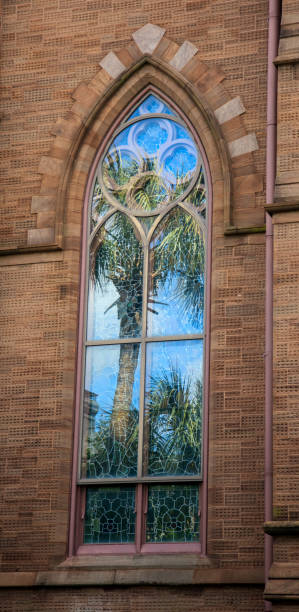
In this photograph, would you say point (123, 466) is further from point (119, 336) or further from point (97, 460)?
point (119, 336)

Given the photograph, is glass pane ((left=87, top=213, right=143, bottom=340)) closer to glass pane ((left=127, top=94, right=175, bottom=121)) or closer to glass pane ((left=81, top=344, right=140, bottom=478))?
glass pane ((left=81, top=344, right=140, bottom=478))

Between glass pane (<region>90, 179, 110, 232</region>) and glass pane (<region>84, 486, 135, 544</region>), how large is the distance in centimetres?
294

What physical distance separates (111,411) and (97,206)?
2356 mm

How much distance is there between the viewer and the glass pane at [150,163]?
531 inches

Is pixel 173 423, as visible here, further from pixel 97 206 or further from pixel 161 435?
pixel 97 206

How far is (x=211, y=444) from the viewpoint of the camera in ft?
39.8

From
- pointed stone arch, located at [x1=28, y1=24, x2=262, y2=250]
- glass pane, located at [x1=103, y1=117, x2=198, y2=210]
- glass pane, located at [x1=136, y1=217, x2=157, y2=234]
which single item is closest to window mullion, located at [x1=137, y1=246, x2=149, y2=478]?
glass pane, located at [x1=136, y1=217, x2=157, y2=234]

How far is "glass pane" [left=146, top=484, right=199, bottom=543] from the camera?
12109mm

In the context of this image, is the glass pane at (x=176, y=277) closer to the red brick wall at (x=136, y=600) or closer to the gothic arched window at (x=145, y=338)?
the gothic arched window at (x=145, y=338)

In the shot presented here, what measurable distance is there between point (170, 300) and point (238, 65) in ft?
8.70

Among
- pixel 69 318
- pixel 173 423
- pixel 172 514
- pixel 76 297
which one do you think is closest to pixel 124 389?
pixel 173 423

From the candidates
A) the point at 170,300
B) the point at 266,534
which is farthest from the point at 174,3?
the point at 266,534

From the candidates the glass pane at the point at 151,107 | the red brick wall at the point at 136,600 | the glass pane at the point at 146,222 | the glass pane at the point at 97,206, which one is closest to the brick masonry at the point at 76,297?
the red brick wall at the point at 136,600

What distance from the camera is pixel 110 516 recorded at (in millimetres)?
12477
